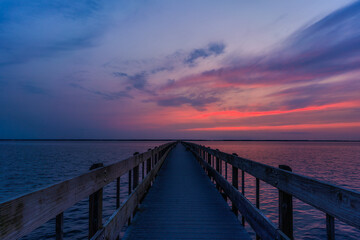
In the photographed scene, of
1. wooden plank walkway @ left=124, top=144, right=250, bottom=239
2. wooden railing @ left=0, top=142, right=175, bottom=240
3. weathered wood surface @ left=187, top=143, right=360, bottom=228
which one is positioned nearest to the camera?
wooden railing @ left=0, top=142, right=175, bottom=240

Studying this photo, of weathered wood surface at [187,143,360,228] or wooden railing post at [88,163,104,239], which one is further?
wooden railing post at [88,163,104,239]

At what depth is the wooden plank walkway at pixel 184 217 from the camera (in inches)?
168

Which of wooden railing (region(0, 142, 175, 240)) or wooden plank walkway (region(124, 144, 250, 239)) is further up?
wooden railing (region(0, 142, 175, 240))

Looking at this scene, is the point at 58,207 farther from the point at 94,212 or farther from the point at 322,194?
the point at 322,194

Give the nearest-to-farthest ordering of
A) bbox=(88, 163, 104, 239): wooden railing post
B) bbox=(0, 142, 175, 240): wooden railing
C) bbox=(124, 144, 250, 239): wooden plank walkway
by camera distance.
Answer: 1. bbox=(0, 142, 175, 240): wooden railing
2. bbox=(88, 163, 104, 239): wooden railing post
3. bbox=(124, 144, 250, 239): wooden plank walkway

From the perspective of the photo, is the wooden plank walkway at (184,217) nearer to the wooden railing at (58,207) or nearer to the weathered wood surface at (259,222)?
the weathered wood surface at (259,222)

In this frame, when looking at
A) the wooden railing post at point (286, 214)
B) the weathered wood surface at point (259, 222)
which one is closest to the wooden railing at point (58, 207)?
the weathered wood surface at point (259, 222)

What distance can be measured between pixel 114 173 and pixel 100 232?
92 centimetres

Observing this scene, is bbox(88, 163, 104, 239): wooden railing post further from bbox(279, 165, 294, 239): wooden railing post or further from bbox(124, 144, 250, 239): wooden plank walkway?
bbox(279, 165, 294, 239): wooden railing post

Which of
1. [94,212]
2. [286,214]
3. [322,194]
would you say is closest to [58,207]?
[94,212]

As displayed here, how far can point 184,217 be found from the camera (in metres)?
5.18

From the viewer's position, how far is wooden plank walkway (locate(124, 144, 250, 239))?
426 cm

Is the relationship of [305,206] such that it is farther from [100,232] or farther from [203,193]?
[100,232]

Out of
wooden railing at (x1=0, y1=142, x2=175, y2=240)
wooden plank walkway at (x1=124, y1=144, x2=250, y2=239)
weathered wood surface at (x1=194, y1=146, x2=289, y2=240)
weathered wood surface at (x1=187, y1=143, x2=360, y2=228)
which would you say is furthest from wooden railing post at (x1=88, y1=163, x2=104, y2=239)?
weathered wood surface at (x1=187, y1=143, x2=360, y2=228)
